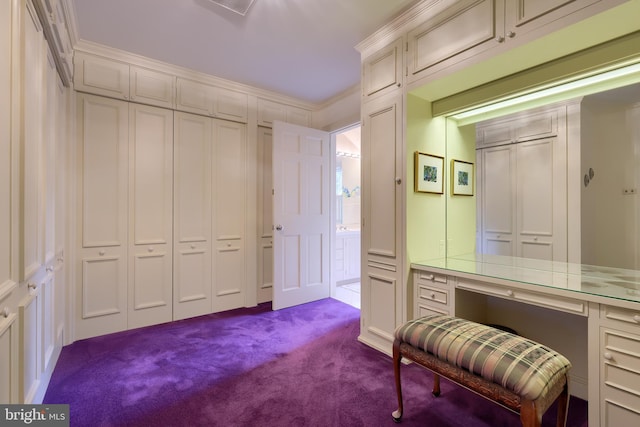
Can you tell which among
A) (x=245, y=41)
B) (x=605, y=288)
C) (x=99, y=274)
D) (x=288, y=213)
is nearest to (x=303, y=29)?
(x=245, y=41)

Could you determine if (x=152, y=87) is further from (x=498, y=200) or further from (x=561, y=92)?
(x=561, y=92)

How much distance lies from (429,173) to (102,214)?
2965 millimetres

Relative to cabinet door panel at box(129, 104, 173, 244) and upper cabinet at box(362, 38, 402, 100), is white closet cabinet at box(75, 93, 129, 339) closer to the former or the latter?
cabinet door panel at box(129, 104, 173, 244)

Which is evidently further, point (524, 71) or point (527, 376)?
point (524, 71)

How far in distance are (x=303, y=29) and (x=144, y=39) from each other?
1.41 metres

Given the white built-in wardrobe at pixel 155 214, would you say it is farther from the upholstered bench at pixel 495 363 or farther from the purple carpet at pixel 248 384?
the upholstered bench at pixel 495 363

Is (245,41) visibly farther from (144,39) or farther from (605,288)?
(605,288)

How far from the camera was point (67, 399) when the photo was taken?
177 cm

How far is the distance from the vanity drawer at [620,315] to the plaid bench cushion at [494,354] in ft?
0.95

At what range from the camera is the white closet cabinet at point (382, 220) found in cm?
225

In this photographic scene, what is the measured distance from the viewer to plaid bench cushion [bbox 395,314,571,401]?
1.15 metres

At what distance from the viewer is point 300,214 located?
3.56 m

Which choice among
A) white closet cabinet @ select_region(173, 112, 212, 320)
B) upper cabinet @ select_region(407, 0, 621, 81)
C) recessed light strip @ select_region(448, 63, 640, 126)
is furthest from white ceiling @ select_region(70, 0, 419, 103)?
recessed light strip @ select_region(448, 63, 640, 126)

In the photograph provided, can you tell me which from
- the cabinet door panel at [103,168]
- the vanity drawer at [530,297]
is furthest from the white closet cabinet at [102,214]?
the vanity drawer at [530,297]
